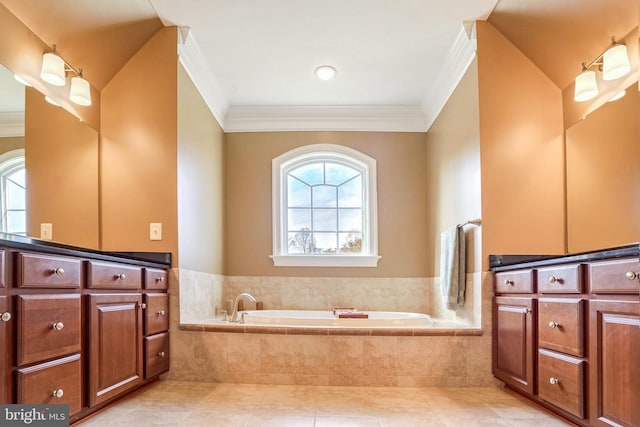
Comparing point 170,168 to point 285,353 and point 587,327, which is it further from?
point 587,327

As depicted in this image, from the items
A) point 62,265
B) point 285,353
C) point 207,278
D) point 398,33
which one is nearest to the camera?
point 62,265

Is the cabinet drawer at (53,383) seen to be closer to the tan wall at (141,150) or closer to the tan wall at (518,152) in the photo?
the tan wall at (141,150)

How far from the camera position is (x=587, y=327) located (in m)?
2.07

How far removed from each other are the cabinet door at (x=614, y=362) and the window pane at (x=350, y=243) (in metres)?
2.83

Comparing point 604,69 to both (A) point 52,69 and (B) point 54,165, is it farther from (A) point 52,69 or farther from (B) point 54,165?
(B) point 54,165

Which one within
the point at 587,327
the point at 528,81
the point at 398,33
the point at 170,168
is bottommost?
the point at 587,327

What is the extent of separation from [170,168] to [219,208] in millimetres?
1235

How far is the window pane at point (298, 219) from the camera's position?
15.8 feet

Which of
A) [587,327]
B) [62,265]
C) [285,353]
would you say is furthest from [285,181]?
[587,327]

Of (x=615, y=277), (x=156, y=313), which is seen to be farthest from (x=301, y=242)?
(x=615, y=277)

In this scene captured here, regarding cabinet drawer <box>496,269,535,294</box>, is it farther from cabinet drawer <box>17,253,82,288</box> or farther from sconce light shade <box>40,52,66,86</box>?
sconce light shade <box>40,52,66,86</box>

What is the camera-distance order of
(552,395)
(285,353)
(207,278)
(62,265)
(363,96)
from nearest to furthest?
(62,265) < (552,395) < (285,353) < (207,278) < (363,96)

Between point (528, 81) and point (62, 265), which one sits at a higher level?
point (528, 81)

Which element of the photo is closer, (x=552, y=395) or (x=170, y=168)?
(x=552, y=395)
